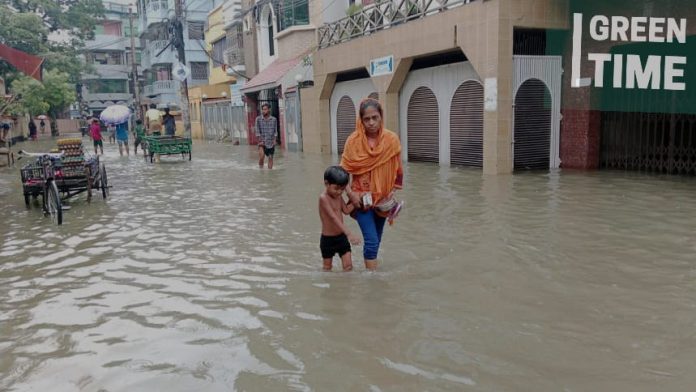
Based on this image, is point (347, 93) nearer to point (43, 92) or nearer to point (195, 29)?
point (43, 92)

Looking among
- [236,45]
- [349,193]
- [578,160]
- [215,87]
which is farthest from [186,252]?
[215,87]

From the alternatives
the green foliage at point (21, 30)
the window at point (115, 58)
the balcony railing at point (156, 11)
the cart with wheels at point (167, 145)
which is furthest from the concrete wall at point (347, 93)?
the window at point (115, 58)

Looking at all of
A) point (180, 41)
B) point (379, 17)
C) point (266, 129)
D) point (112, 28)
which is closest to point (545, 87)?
point (379, 17)

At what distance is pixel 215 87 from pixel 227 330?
3627cm

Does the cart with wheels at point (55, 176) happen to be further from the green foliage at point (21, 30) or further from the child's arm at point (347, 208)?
the green foliage at point (21, 30)

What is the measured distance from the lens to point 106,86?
65.1 m

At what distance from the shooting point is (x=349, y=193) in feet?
16.6

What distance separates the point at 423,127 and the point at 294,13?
11.9 metres

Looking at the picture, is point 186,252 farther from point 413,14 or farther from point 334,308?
point 413,14

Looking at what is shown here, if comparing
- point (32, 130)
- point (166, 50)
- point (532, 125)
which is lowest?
point (532, 125)

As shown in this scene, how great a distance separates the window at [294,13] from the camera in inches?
987

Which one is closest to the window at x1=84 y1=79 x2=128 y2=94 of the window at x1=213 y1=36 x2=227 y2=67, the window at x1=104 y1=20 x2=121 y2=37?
the window at x1=104 y1=20 x2=121 y2=37

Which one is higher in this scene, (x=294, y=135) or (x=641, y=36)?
(x=641, y=36)

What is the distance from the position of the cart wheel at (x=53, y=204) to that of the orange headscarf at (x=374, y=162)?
16.9 feet
